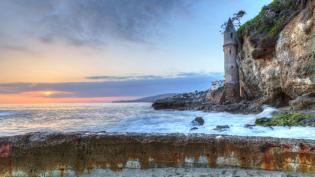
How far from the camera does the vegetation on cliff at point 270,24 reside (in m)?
26.7

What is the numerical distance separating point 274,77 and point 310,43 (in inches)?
284

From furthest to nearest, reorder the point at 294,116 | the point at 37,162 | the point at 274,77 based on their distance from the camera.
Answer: the point at 274,77 → the point at 294,116 → the point at 37,162

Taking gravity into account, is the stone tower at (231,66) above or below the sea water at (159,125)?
above

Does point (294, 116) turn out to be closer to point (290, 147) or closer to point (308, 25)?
point (308, 25)

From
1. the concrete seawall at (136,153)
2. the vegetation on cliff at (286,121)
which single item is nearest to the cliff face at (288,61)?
the vegetation on cliff at (286,121)

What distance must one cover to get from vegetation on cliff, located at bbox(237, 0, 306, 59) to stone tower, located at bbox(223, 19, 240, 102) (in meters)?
8.79

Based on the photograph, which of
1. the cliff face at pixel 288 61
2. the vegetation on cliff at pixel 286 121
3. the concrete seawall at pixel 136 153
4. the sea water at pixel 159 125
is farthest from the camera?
the cliff face at pixel 288 61

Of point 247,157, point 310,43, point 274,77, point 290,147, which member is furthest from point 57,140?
point 274,77

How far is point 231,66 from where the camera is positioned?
138 feet

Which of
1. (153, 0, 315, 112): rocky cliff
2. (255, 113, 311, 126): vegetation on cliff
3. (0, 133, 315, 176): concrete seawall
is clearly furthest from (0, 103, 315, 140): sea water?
(0, 133, 315, 176): concrete seawall

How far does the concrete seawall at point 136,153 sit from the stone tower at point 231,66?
37.1 meters

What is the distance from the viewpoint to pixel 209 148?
518 cm

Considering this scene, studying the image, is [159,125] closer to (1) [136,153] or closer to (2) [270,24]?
(1) [136,153]

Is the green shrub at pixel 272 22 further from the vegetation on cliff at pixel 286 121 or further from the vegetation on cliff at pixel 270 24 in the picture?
the vegetation on cliff at pixel 286 121
